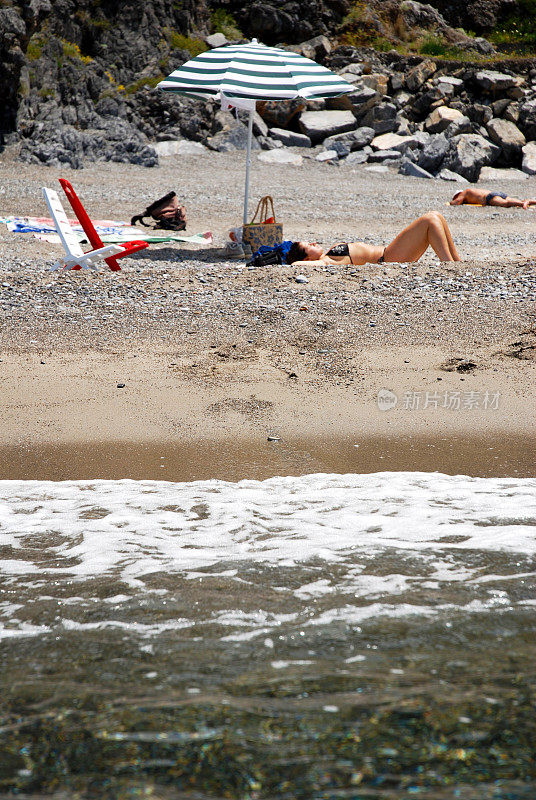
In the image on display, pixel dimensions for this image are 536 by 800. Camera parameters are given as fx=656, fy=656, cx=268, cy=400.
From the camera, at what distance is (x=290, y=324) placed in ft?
19.8

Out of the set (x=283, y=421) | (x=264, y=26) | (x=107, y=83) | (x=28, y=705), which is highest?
(x=264, y=26)

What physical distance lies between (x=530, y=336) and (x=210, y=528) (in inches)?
151

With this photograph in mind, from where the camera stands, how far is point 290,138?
18.8 metres

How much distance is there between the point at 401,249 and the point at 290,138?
12.3 meters

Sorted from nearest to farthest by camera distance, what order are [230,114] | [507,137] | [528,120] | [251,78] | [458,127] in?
[251,78]
[230,114]
[507,137]
[458,127]
[528,120]

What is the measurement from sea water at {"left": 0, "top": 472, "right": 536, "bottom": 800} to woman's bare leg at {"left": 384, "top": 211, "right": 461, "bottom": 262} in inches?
196

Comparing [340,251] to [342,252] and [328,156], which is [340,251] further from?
[328,156]

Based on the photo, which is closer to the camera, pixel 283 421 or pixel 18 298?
pixel 283 421

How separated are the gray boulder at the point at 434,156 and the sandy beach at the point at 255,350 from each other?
10713mm

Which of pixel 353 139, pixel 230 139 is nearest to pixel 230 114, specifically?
pixel 230 139

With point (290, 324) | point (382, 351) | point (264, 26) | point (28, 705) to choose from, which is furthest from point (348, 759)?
point (264, 26)

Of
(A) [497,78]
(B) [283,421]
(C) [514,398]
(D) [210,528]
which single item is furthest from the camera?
(A) [497,78]

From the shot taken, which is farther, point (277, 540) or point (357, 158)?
point (357, 158)

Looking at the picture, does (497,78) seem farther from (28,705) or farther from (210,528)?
(28,705)
